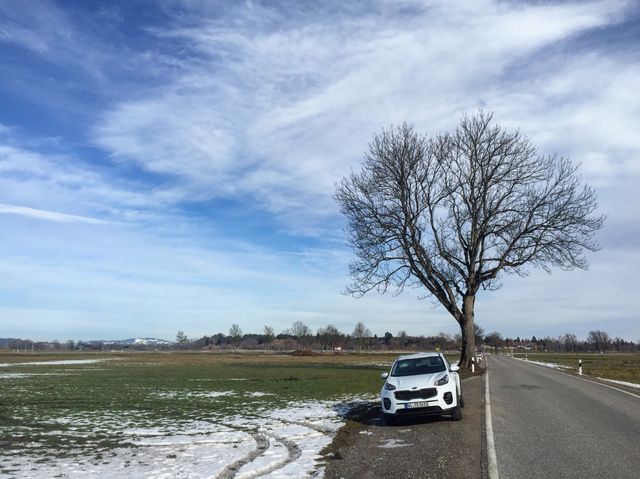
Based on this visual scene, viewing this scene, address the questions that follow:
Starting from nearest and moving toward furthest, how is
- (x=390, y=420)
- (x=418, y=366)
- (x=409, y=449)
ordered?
1. (x=409, y=449)
2. (x=390, y=420)
3. (x=418, y=366)

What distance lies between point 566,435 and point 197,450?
701 cm

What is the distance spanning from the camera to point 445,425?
41.4 feet

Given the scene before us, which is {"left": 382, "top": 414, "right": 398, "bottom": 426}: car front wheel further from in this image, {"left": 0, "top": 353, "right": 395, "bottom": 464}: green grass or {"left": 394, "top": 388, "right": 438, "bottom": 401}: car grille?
{"left": 0, "top": 353, "right": 395, "bottom": 464}: green grass

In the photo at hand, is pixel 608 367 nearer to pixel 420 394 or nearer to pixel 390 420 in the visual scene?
pixel 390 420

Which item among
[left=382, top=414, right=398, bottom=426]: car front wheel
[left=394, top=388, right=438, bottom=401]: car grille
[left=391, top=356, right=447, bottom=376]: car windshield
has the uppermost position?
[left=391, top=356, right=447, bottom=376]: car windshield

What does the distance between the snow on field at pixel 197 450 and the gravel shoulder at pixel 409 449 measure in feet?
1.48

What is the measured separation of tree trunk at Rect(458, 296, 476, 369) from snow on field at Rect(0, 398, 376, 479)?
804 inches

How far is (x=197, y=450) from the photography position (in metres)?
10.1

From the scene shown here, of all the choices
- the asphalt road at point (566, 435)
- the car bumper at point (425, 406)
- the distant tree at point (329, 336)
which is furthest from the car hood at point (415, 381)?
the distant tree at point (329, 336)

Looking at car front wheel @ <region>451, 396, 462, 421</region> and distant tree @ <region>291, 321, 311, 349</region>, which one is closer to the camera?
car front wheel @ <region>451, 396, 462, 421</region>

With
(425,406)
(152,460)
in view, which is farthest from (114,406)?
(425,406)

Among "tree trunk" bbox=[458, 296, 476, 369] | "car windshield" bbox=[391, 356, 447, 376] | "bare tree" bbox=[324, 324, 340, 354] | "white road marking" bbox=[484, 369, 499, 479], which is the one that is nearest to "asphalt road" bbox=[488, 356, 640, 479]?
"white road marking" bbox=[484, 369, 499, 479]

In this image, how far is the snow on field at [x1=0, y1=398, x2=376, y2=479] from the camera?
8.41 metres

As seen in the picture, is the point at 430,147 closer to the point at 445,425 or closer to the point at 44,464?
the point at 445,425
